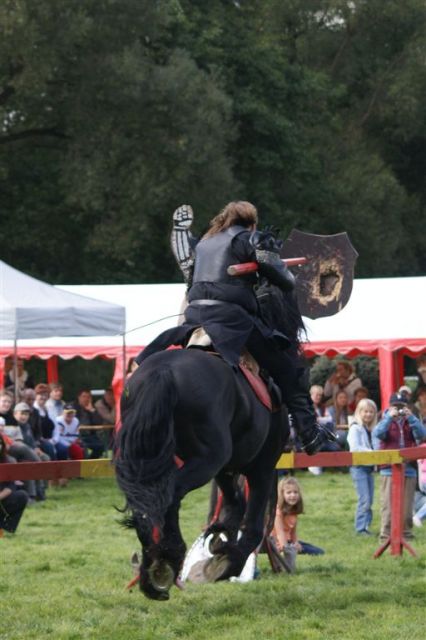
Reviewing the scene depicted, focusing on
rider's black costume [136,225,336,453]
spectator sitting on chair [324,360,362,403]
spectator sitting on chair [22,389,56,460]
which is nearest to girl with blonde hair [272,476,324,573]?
rider's black costume [136,225,336,453]

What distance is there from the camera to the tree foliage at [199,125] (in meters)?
35.3

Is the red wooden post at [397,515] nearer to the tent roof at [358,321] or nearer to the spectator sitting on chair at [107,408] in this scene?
the tent roof at [358,321]

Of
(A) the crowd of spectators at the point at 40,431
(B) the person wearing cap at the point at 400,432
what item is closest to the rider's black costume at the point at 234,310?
(B) the person wearing cap at the point at 400,432

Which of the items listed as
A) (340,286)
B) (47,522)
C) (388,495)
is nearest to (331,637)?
(340,286)

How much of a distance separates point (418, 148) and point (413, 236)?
3.78 metres

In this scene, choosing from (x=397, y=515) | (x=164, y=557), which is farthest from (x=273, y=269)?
(x=397, y=515)

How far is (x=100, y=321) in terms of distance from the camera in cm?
1895

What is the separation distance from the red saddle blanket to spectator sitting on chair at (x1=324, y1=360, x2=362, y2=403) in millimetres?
15057

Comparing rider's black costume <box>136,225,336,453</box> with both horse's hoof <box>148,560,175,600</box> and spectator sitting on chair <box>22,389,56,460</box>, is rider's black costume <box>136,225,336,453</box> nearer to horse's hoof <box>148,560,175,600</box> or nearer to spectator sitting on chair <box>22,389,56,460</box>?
horse's hoof <box>148,560,175,600</box>

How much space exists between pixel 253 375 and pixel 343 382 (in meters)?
15.6

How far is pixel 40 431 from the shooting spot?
20.1 m

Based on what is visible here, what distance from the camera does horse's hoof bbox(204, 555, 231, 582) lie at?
330 inches

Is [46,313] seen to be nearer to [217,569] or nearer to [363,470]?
[363,470]

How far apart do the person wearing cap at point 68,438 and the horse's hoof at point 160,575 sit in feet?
43.2
